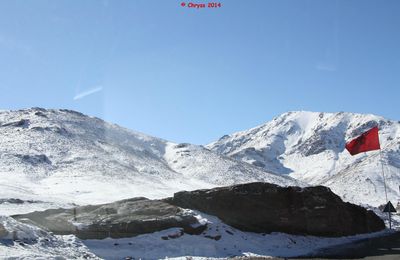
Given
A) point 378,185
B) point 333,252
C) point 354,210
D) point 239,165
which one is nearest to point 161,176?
point 239,165

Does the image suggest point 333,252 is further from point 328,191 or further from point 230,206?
point 328,191

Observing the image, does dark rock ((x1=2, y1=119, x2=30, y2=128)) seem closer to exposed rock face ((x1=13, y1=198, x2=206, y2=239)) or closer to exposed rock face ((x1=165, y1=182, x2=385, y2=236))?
exposed rock face ((x1=165, y1=182, x2=385, y2=236))

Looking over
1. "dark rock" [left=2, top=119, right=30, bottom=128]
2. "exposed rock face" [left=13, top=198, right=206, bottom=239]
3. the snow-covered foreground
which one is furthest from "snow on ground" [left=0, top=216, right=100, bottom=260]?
"dark rock" [left=2, top=119, right=30, bottom=128]

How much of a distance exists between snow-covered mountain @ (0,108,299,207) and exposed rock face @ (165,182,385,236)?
5314 centimetres

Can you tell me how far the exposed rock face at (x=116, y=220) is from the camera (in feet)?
76.1

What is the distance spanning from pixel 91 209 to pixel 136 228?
17.0 ft

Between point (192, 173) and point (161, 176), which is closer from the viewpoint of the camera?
point (161, 176)

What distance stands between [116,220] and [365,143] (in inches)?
777

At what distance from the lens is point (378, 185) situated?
19338cm

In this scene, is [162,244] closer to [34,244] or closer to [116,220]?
[116,220]

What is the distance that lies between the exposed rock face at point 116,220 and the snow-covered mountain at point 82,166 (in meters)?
52.6

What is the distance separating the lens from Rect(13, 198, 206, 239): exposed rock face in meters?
23.2

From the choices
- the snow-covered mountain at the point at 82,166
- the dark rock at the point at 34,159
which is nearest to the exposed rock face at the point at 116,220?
the snow-covered mountain at the point at 82,166

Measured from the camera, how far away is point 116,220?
24469 millimetres
